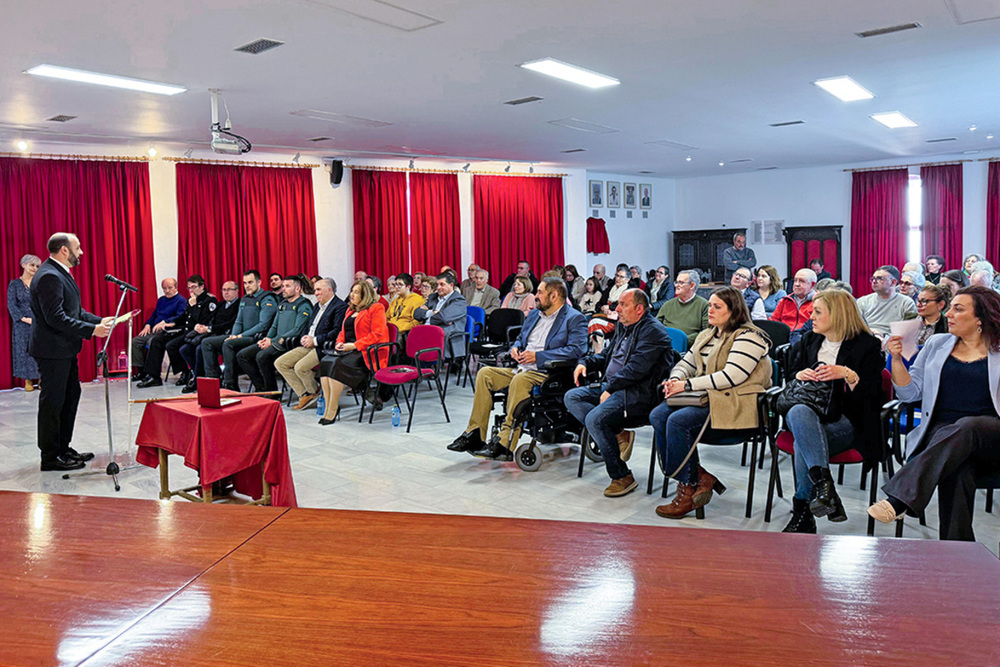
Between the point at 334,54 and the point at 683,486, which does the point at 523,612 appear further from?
the point at 334,54

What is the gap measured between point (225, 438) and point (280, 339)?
404cm

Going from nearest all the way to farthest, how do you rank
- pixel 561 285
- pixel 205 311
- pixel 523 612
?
pixel 523 612, pixel 561 285, pixel 205 311

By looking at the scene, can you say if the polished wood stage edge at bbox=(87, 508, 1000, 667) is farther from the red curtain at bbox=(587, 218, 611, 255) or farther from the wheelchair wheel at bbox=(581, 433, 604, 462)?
the red curtain at bbox=(587, 218, 611, 255)

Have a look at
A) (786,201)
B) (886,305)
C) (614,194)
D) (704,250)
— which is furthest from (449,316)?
(786,201)

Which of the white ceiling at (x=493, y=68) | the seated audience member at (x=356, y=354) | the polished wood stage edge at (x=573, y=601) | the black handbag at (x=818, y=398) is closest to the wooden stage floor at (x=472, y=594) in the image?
the polished wood stage edge at (x=573, y=601)

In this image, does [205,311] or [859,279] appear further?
[859,279]

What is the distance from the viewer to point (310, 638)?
3.09ft

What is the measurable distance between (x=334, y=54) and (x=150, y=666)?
5040 mm

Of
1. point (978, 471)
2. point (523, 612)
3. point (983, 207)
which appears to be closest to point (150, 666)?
point (523, 612)

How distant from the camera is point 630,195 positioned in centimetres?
1427

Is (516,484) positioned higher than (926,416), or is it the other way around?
(926,416)

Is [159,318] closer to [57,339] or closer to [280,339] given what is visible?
[280,339]

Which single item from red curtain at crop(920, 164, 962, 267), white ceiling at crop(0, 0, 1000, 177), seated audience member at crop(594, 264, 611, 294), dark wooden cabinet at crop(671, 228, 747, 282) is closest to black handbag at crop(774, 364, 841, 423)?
white ceiling at crop(0, 0, 1000, 177)

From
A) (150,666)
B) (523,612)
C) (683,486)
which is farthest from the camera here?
(683,486)
